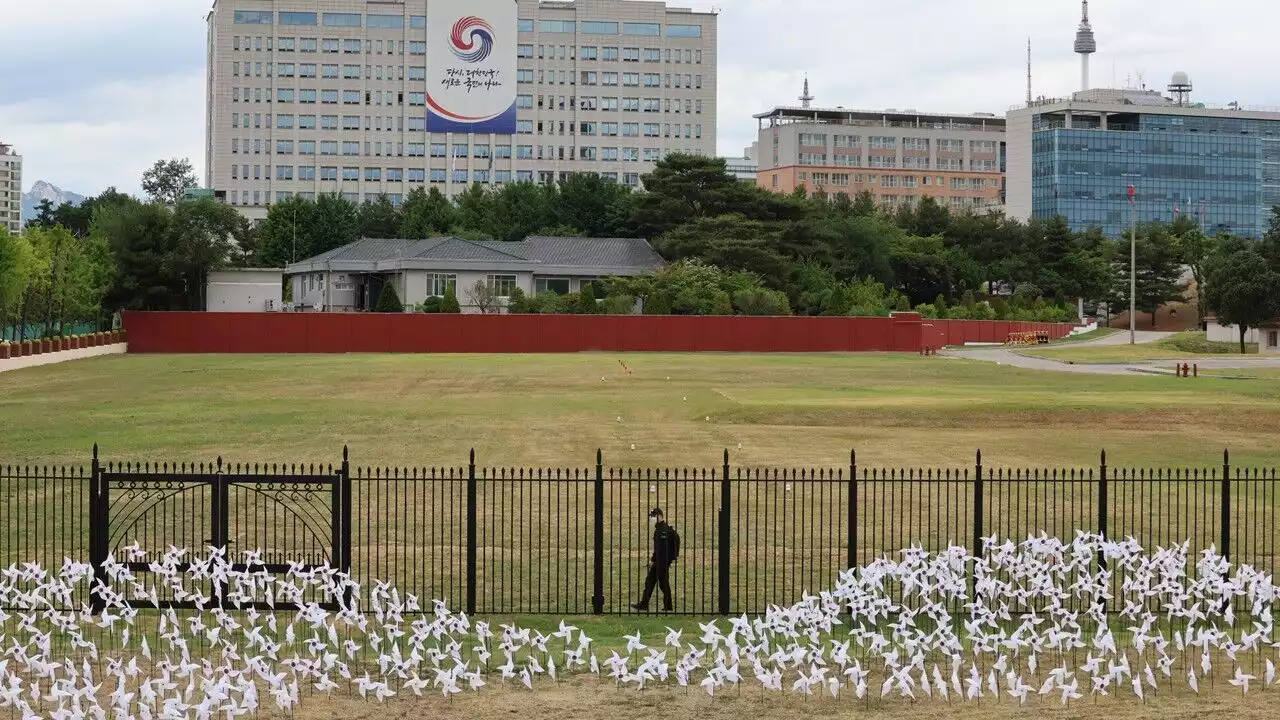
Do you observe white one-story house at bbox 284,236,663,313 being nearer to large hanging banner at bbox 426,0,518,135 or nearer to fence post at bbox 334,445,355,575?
large hanging banner at bbox 426,0,518,135

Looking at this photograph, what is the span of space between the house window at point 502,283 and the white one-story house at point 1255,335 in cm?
5177

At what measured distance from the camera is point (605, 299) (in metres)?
111

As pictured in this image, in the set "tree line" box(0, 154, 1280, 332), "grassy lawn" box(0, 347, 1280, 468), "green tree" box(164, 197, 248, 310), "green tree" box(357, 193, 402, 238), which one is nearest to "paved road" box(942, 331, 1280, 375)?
"grassy lawn" box(0, 347, 1280, 468)

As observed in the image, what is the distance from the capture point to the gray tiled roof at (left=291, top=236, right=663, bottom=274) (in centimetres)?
11812

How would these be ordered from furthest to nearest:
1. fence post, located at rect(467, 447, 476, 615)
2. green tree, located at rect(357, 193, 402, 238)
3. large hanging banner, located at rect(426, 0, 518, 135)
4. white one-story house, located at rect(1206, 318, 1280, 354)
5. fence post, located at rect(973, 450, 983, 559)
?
1. large hanging banner, located at rect(426, 0, 518, 135)
2. green tree, located at rect(357, 193, 402, 238)
3. white one-story house, located at rect(1206, 318, 1280, 354)
4. fence post, located at rect(973, 450, 983, 559)
5. fence post, located at rect(467, 447, 476, 615)

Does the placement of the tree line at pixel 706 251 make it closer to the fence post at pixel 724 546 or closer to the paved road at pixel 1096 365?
the paved road at pixel 1096 365

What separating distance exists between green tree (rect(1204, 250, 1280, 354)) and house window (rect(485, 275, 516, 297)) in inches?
1975

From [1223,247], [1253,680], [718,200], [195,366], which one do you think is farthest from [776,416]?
[1223,247]

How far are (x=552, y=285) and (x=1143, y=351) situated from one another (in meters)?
44.8

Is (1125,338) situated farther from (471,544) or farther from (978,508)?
(471,544)

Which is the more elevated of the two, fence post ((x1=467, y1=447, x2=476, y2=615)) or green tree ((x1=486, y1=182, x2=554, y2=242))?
green tree ((x1=486, y1=182, x2=554, y2=242))

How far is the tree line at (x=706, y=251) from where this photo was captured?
104250mm

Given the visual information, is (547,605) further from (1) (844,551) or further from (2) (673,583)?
(1) (844,551)

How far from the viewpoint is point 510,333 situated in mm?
99000
